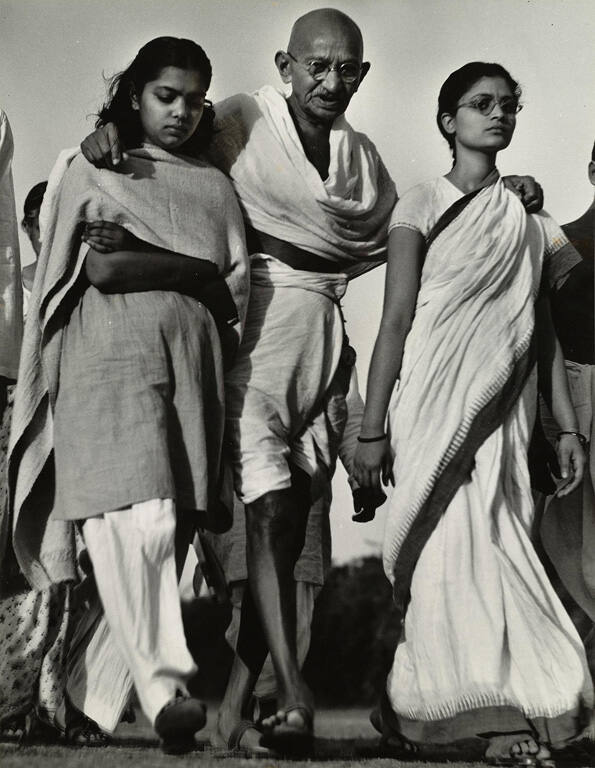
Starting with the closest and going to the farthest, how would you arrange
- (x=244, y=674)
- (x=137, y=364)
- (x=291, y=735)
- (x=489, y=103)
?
(x=291, y=735)
(x=137, y=364)
(x=244, y=674)
(x=489, y=103)

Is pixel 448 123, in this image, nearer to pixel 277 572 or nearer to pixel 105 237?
pixel 105 237

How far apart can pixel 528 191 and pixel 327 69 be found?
889mm

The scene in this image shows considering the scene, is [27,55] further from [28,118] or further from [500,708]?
[500,708]

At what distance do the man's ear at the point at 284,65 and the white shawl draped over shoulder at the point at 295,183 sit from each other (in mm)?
62

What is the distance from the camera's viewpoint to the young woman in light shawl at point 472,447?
4.61 meters

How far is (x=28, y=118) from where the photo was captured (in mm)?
5625

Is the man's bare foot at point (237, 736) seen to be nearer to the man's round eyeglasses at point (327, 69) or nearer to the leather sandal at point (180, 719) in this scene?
the leather sandal at point (180, 719)

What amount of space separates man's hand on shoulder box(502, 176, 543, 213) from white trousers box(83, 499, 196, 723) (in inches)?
72.8

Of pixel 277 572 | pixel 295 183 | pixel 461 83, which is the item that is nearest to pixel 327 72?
pixel 295 183

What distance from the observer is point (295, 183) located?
16.7 feet

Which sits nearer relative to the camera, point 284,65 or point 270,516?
point 270,516

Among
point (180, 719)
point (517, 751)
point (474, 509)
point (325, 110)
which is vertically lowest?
point (517, 751)

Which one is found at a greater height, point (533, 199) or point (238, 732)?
point (533, 199)

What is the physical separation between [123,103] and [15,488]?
143cm
